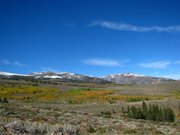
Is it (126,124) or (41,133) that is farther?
(126,124)

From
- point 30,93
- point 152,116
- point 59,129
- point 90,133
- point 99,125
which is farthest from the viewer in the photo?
point 30,93

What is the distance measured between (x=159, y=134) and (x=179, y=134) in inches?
53.1

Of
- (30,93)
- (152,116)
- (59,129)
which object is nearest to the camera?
(59,129)

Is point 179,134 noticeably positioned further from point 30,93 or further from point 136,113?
point 30,93

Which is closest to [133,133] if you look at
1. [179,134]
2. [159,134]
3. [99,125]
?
[159,134]

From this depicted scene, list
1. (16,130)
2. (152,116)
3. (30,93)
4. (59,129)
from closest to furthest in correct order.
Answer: (16,130), (59,129), (152,116), (30,93)

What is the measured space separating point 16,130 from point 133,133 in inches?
339

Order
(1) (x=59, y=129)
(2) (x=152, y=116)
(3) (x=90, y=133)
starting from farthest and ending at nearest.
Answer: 1. (2) (x=152, y=116)
2. (3) (x=90, y=133)
3. (1) (x=59, y=129)

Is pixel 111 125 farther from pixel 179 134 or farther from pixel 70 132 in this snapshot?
pixel 70 132

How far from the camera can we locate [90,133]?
20.3 meters

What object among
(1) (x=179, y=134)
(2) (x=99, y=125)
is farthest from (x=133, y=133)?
(2) (x=99, y=125)

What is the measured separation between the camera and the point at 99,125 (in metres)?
25.2

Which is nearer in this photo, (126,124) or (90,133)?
(90,133)

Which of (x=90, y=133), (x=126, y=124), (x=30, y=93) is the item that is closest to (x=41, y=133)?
(x=90, y=133)
